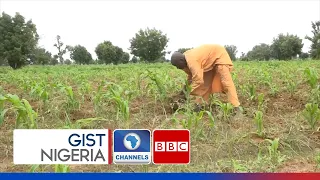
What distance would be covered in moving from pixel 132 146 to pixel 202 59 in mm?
2389

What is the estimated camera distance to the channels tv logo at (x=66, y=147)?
82.5 inches

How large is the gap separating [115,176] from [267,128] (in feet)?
6.26

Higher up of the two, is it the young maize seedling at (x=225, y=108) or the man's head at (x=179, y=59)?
the man's head at (x=179, y=59)

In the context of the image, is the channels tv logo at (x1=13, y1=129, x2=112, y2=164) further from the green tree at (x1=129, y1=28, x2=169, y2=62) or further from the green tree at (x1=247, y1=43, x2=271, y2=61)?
the green tree at (x1=247, y1=43, x2=271, y2=61)

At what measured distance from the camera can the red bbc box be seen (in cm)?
205

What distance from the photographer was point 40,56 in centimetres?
2870

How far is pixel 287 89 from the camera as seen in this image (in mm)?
5301

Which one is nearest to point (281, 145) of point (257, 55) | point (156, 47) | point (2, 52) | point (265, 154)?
point (265, 154)

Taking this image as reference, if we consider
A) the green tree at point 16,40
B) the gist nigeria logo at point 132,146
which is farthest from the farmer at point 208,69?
the green tree at point 16,40

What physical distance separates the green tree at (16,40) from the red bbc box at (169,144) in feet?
77.6

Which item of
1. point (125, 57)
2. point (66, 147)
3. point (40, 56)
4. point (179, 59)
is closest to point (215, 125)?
point (179, 59)

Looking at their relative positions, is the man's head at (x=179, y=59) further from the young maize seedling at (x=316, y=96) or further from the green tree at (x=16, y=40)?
the green tree at (x=16, y=40)

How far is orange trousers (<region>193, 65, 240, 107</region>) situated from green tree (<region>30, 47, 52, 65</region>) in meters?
24.6

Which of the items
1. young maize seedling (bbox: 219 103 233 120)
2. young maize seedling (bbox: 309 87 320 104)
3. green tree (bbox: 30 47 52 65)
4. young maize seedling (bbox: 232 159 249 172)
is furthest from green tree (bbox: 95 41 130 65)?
young maize seedling (bbox: 232 159 249 172)
